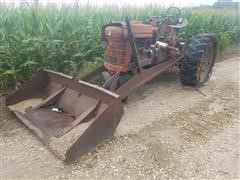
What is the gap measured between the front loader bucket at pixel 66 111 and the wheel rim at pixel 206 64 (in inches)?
84.2

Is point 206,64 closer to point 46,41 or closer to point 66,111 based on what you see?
point 46,41

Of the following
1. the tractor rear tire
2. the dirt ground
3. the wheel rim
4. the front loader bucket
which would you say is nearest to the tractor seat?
the tractor rear tire

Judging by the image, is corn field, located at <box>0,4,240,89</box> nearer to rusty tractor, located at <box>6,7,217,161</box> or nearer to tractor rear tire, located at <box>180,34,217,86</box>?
rusty tractor, located at <box>6,7,217,161</box>

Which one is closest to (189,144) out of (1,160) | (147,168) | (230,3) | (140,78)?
(147,168)

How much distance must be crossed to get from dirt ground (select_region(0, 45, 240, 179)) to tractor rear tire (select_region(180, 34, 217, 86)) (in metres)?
0.38

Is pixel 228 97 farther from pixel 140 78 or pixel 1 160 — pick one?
pixel 1 160

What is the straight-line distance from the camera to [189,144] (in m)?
3.32

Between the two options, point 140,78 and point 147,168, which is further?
point 140,78

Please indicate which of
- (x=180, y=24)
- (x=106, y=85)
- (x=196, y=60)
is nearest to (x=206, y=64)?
(x=196, y=60)

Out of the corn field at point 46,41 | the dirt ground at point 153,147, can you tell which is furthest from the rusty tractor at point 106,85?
the corn field at point 46,41

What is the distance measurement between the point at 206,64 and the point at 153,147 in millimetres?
2521

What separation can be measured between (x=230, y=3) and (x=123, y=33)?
16338 millimetres

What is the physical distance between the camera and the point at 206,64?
5.30m

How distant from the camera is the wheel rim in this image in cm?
506
